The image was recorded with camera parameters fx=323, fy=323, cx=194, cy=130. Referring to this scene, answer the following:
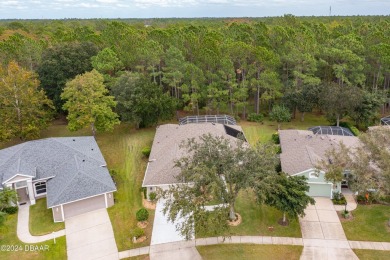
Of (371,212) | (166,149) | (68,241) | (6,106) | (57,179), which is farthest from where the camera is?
(6,106)

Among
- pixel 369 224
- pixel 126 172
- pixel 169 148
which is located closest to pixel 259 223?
pixel 369 224

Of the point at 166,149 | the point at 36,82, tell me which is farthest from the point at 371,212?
the point at 36,82

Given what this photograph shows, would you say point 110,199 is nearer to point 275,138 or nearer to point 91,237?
point 91,237

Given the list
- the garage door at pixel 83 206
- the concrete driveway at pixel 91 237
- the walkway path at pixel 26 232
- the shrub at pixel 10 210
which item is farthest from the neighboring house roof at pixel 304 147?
the shrub at pixel 10 210

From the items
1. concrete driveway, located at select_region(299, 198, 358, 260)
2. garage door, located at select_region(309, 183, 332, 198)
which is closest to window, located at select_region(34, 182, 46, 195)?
concrete driveway, located at select_region(299, 198, 358, 260)

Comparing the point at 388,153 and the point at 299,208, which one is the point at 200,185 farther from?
the point at 388,153

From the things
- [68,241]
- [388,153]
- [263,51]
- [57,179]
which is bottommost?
[68,241]

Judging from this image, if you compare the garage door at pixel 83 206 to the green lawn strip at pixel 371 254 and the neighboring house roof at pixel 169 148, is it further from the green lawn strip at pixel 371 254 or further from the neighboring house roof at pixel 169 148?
the green lawn strip at pixel 371 254

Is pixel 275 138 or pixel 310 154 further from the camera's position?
pixel 275 138
